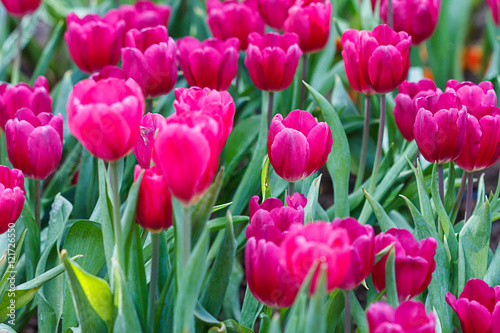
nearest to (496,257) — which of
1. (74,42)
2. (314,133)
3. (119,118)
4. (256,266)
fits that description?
(314,133)

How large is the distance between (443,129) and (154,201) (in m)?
0.49

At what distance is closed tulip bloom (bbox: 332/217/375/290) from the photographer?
73 centimetres

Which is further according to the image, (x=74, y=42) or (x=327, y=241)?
(x=74, y=42)

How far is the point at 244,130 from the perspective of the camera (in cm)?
150

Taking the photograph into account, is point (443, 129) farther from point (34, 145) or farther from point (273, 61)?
point (34, 145)

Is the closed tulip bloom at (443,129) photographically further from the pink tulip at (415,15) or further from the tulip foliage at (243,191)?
the pink tulip at (415,15)

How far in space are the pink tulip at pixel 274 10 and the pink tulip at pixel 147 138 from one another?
30.0 inches

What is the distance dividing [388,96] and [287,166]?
30.2 inches

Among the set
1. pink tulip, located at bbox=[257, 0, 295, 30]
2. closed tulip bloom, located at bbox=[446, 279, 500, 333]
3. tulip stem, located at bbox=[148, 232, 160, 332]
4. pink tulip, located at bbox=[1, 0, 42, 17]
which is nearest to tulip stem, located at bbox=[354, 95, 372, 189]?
pink tulip, located at bbox=[257, 0, 295, 30]

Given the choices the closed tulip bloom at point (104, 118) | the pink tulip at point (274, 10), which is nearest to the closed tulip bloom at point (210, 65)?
the pink tulip at point (274, 10)

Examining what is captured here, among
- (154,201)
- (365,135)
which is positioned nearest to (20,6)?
(365,135)

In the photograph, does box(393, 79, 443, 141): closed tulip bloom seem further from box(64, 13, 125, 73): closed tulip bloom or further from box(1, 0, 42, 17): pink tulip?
box(1, 0, 42, 17): pink tulip

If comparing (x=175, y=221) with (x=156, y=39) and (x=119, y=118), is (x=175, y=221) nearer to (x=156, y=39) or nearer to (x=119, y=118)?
(x=119, y=118)

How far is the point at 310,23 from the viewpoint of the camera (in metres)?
1.39
